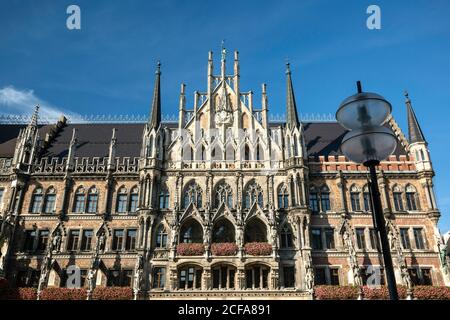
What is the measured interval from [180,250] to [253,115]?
15.3 meters

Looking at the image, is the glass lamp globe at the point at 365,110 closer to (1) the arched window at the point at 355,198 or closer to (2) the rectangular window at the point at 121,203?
(1) the arched window at the point at 355,198

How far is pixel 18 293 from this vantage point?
30.2 meters

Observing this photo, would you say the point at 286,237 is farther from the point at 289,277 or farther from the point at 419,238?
the point at 419,238

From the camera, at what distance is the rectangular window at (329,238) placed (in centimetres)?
3362

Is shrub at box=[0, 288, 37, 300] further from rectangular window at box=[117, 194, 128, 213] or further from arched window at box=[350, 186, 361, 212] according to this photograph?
arched window at box=[350, 186, 361, 212]

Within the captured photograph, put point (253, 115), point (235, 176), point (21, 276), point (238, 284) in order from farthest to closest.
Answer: point (253, 115) < point (235, 176) < point (21, 276) < point (238, 284)

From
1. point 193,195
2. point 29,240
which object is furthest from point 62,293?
point 193,195

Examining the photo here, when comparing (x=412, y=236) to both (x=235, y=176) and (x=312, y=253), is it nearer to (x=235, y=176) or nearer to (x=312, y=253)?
(x=312, y=253)

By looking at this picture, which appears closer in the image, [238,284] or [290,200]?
[238,284]

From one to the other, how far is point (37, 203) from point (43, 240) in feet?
12.5

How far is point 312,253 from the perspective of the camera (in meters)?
33.0

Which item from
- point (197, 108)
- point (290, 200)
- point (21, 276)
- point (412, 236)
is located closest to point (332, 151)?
point (290, 200)

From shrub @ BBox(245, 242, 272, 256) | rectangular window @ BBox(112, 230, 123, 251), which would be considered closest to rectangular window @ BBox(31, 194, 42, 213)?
rectangular window @ BBox(112, 230, 123, 251)

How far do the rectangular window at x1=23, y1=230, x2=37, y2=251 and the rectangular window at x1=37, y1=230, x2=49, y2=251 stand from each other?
1.74 feet
